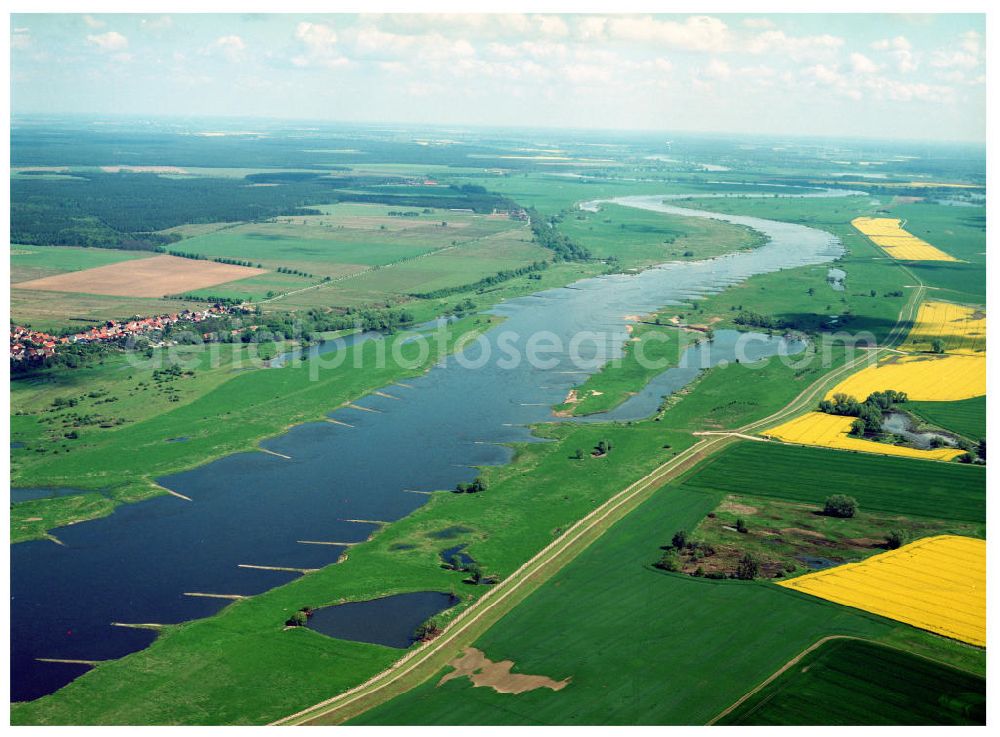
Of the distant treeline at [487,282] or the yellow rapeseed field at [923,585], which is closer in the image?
the yellow rapeseed field at [923,585]

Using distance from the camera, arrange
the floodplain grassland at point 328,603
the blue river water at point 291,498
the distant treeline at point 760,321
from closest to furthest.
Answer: the floodplain grassland at point 328,603 < the blue river water at point 291,498 < the distant treeline at point 760,321

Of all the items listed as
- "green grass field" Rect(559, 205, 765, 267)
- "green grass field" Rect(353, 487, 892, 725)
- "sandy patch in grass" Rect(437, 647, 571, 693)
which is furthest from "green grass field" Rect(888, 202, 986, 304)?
"sandy patch in grass" Rect(437, 647, 571, 693)

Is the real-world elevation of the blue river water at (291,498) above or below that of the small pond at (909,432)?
below

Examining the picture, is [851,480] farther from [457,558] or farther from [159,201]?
[159,201]

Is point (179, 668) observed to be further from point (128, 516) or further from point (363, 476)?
point (363, 476)

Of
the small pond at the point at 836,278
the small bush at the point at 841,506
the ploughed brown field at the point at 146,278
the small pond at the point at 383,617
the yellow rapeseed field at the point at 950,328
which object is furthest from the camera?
the small pond at the point at 836,278

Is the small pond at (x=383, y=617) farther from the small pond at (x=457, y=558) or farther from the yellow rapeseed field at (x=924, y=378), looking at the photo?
the yellow rapeseed field at (x=924, y=378)

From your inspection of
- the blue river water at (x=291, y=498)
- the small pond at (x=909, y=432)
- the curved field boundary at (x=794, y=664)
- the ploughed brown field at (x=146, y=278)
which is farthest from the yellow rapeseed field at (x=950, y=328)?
the ploughed brown field at (x=146, y=278)
